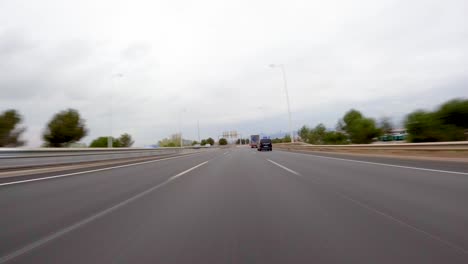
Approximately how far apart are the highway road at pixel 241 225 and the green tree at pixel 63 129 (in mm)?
39882

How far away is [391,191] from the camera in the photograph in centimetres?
786

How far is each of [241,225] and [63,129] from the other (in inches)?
1809

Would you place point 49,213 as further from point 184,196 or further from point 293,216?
point 293,216

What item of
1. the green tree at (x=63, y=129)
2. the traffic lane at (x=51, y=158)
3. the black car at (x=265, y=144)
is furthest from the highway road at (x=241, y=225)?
the black car at (x=265, y=144)

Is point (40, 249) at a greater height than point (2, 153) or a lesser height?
lesser

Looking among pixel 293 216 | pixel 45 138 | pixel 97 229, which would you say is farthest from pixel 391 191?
pixel 45 138

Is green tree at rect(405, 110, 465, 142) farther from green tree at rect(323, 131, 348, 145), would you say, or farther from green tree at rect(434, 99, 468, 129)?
green tree at rect(323, 131, 348, 145)

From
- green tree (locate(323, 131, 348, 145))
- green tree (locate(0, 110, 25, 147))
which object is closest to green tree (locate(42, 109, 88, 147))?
green tree (locate(0, 110, 25, 147))

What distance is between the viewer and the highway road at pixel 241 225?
151 inches

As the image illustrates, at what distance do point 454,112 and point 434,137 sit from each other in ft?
7.14

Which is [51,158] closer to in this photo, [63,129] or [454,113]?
[454,113]

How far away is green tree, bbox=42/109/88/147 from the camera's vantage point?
44.7 meters

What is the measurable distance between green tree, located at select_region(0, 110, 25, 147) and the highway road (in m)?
33.6

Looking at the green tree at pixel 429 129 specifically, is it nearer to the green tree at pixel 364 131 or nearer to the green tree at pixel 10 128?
the green tree at pixel 364 131
